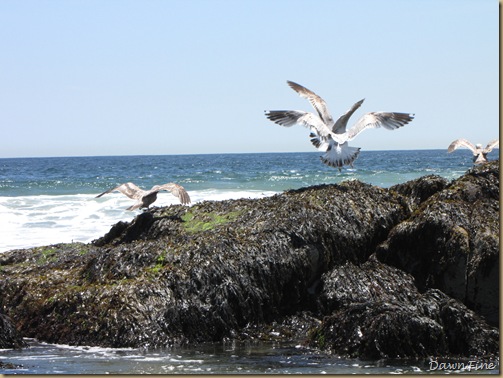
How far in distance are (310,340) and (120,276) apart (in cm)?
215

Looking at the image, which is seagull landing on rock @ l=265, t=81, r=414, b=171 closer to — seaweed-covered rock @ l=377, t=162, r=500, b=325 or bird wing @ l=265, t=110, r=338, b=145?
bird wing @ l=265, t=110, r=338, b=145


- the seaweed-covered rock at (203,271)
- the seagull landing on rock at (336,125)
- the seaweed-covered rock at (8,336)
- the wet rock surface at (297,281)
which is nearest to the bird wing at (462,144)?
the seagull landing on rock at (336,125)

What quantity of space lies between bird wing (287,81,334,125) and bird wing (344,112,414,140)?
1.60ft

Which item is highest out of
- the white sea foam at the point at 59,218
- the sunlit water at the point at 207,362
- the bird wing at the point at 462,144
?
the bird wing at the point at 462,144

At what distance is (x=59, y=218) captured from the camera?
1767cm

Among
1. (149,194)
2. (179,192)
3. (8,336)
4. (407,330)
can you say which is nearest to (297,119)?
(179,192)

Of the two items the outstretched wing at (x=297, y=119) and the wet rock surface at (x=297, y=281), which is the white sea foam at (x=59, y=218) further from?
the wet rock surface at (x=297, y=281)

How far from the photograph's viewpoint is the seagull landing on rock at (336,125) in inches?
455

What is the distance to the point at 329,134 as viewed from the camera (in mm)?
11688

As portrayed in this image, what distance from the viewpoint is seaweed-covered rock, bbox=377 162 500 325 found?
25.6 ft

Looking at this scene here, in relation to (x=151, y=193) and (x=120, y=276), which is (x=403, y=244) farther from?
(x=151, y=193)

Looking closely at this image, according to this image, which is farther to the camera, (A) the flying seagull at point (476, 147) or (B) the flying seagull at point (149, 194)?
(A) the flying seagull at point (476, 147)

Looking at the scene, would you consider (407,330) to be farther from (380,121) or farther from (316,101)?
(316,101)

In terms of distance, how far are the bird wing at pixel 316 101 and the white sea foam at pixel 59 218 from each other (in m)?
4.87
